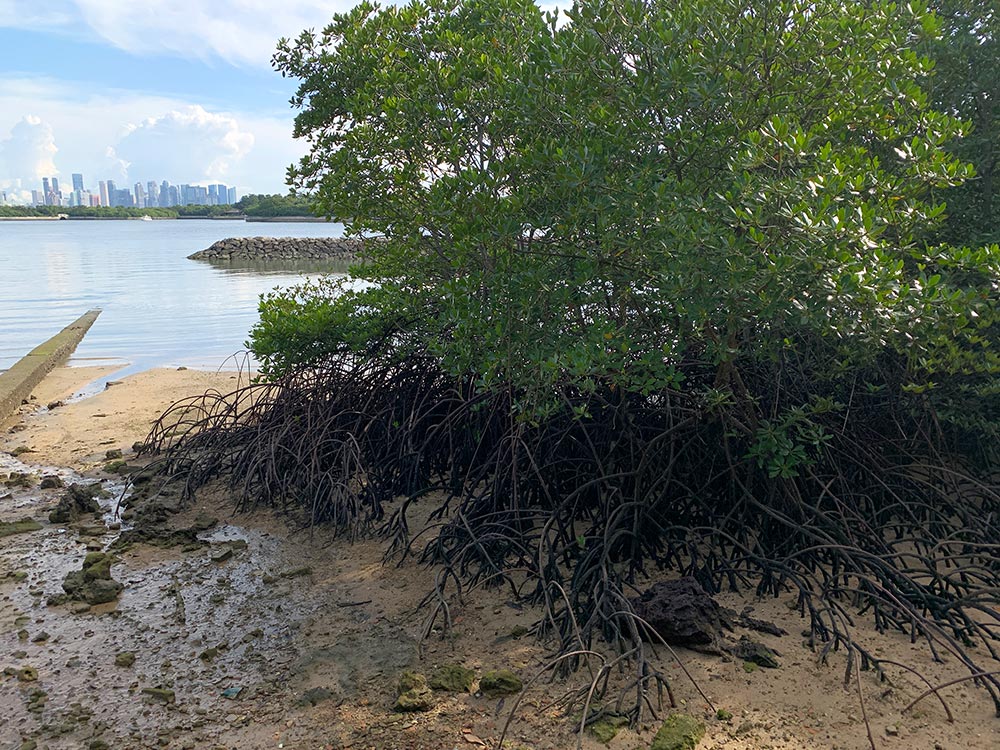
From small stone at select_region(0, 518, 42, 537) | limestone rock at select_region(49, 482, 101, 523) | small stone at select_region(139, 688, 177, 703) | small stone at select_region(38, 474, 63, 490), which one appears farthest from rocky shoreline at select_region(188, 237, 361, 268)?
small stone at select_region(139, 688, 177, 703)

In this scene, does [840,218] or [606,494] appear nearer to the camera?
[840,218]

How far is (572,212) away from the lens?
3.22 meters

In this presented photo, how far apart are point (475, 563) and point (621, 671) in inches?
53.7

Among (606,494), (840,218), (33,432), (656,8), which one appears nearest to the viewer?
(840,218)

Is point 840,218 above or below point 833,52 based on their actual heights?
below

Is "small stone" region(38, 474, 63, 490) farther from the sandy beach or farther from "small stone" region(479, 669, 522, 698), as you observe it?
"small stone" region(479, 669, 522, 698)

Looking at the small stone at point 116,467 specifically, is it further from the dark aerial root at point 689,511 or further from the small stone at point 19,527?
the dark aerial root at point 689,511

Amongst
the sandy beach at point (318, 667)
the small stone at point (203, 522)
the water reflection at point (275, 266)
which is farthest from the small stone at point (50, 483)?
the water reflection at point (275, 266)

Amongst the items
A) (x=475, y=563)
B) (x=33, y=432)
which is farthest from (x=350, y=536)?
(x=33, y=432)

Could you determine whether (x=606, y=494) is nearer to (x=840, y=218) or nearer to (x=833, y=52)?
(x=840, y=218)

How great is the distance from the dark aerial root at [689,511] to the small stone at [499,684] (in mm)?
200

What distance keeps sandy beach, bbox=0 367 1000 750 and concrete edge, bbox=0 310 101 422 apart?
4.64 m

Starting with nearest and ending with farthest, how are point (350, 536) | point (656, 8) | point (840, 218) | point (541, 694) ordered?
point (840, 218), point (541, 694), point (656, 8), point (350, 536)

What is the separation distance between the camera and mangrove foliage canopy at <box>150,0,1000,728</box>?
300 cm
